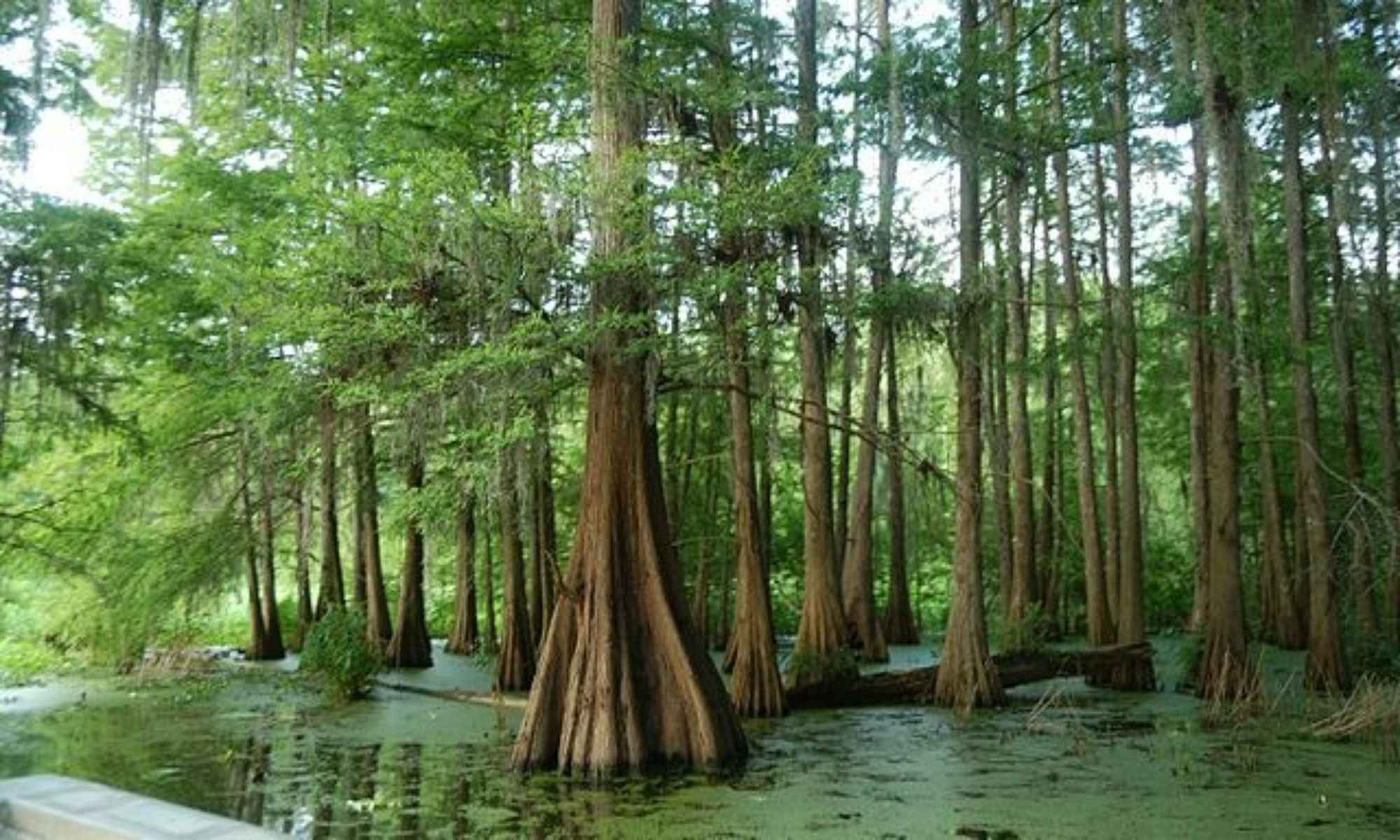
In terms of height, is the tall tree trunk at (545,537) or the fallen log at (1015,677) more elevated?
the tall tree trunk at (545,537)

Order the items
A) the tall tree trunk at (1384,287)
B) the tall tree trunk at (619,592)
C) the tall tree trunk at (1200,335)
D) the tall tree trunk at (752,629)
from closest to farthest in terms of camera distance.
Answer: the tall tree trunk at (619,592), the tall tree trunk at (752,629), the tall tree trunk at (1384,287), the tall tree trunk at (1200,335)

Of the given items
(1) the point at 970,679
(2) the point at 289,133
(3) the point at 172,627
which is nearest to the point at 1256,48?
(1) the point at 970,679

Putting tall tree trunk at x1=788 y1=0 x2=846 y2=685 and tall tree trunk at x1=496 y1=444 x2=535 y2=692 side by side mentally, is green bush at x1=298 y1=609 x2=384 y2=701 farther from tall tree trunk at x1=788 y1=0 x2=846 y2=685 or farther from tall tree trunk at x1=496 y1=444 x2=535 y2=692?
tall tree trunk at x1=788 y1=0 x2=846 y2=685

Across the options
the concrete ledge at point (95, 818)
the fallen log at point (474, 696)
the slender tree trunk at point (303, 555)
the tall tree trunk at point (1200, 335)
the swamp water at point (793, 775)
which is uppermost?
the tall tree trunk at point (1200, 335)

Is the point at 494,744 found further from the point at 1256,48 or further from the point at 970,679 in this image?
the point at 1256,48

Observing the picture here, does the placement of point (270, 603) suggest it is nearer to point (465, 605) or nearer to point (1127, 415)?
point (465, 605)

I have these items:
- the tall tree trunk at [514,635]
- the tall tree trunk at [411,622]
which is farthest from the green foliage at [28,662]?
the tall tree trunk at [514,635]

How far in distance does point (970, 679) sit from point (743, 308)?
15.2 feet

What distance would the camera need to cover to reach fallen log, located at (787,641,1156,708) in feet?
37.5

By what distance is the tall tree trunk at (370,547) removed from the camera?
14.2 meters

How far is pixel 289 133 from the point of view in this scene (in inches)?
566

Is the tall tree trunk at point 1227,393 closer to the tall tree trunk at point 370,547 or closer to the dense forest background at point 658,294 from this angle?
the dense forest background at point 658,294

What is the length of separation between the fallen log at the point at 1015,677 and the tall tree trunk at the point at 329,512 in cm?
530

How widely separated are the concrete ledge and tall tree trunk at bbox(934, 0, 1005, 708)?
7925mm
